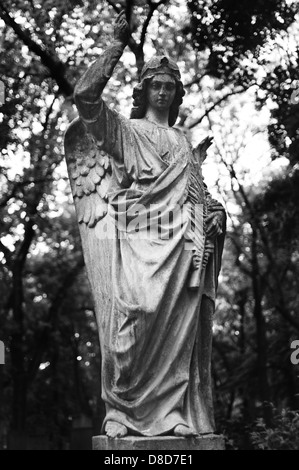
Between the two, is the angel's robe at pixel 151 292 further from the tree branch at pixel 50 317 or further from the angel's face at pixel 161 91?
the tree branch at pixel 50 317

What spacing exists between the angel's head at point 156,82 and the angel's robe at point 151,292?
39 cm

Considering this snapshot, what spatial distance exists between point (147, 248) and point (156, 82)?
1.41 metres

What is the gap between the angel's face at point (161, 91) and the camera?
19.8ft

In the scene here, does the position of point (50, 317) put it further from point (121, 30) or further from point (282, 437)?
point (121, 30)

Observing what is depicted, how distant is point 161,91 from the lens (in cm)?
605

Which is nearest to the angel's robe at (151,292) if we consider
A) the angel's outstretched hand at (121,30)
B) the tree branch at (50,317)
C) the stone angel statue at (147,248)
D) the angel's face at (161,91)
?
the stone angel statue at (147,248)

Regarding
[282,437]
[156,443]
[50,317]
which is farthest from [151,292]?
[50,317]

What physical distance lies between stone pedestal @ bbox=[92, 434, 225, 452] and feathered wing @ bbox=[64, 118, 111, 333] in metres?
0.87

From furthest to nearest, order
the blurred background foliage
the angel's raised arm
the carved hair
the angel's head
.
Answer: the blurred background foliage
the carved hair
the angel's head
the angel's raised arm

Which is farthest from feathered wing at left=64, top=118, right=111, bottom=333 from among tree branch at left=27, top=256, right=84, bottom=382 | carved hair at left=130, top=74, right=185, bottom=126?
tree branch at left=27, top=256, right=84, bottom=382

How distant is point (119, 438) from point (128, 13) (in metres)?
8.52

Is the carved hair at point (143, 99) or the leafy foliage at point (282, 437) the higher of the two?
the carved hair at point (143, 99)

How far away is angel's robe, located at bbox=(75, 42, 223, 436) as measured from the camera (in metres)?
5.18

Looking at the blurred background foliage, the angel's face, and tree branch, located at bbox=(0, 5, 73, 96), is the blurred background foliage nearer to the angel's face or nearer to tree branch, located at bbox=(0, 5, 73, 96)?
tree branch, located at bbox=(0, 5, 73, 96)
